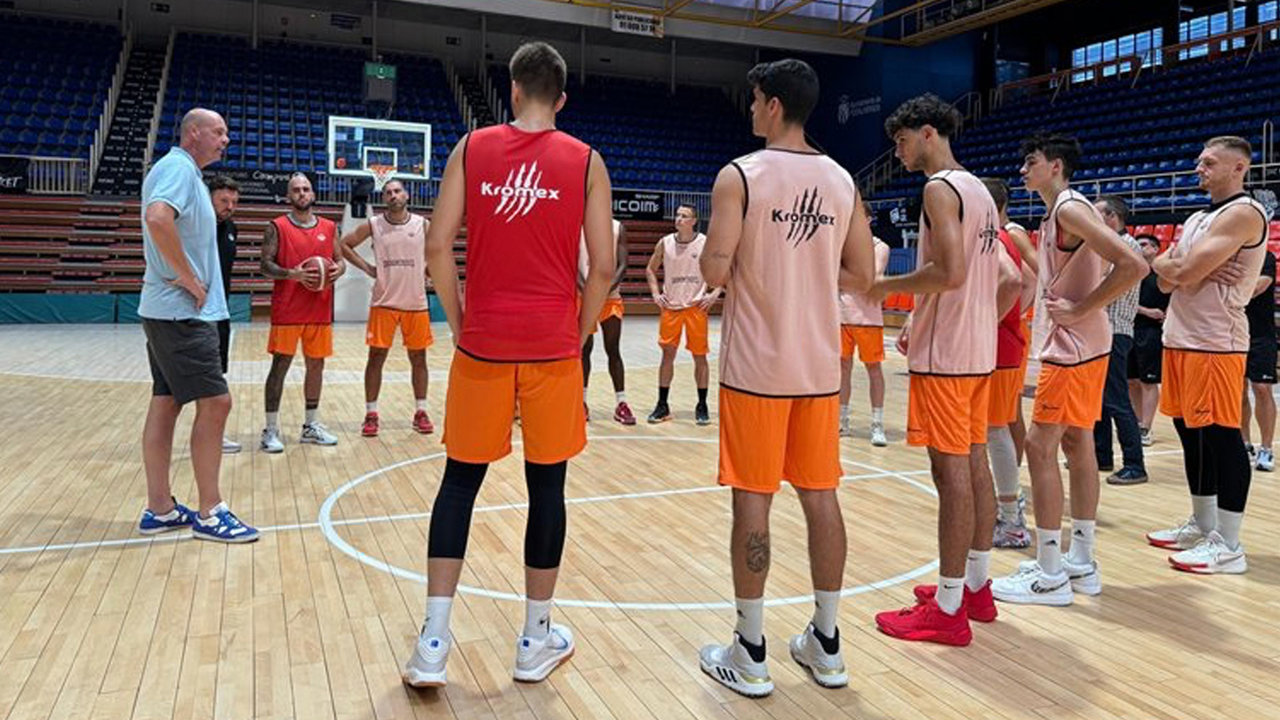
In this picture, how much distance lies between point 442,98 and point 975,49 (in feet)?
45.6

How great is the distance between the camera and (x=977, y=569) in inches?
135

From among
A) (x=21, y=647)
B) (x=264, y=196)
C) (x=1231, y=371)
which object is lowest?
(x=21, y=647)

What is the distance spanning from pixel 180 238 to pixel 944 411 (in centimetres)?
322

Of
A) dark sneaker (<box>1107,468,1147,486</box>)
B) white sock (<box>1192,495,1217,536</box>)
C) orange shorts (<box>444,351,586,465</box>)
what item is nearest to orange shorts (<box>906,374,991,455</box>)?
orange shorts (<box>444,351,586,465</box>)

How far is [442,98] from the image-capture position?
24094mm

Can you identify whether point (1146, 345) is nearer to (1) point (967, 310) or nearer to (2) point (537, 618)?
(1) point (967, 310)

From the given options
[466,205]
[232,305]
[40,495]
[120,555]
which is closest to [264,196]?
[232,305]

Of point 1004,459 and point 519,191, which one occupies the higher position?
point 519,191

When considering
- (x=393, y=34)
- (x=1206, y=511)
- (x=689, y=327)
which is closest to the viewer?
(x=1206, y=511)

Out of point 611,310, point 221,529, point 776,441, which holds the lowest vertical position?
point 221,529

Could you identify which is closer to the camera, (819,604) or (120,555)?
(819,604)

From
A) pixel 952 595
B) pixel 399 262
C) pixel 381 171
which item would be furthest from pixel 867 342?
pixel 381 171

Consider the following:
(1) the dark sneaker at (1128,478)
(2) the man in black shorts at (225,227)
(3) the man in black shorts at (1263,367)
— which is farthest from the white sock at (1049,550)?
(2) the man in black shorts at (225,227)

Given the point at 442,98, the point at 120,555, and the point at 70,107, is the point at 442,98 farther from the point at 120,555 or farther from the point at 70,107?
the point at 120,555
